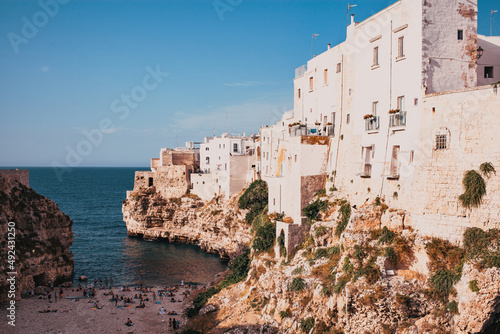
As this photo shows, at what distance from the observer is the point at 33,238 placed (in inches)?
1528

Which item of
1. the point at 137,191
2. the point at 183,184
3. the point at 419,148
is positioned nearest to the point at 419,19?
the point at 419,148

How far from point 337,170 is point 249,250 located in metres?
11.7

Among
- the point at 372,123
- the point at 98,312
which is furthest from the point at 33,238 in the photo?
the point at 372,123

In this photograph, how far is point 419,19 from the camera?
20.9m

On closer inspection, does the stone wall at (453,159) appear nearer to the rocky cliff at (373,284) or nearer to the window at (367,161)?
the rocky cliff at (373,284)

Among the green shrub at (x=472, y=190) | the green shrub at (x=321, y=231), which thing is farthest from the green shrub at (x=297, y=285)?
the green shrub at (x=472, y=190)

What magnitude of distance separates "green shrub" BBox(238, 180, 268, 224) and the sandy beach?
11.6 m

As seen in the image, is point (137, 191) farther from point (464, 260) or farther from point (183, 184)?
point (464, 260)

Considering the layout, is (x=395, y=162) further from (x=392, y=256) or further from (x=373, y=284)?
(x=373, y=284)

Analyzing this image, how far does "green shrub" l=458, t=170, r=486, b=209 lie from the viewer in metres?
18.0

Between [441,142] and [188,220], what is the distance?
43.8m

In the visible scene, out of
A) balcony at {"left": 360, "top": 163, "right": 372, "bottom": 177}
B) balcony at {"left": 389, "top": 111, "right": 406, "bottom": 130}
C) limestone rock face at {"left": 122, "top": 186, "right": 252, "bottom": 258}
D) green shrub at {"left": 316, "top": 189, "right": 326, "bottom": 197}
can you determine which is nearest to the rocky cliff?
green shrub at {"left": 316, "top": 189, "right": 326, "bottom": 197}

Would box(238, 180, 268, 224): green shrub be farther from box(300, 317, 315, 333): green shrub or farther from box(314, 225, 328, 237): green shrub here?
box(300, 317, 315, 333): green shrub

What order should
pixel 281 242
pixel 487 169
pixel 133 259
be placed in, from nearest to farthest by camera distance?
1. pixel 487 169
2. pixel 281 242
3. pixel 133 259
